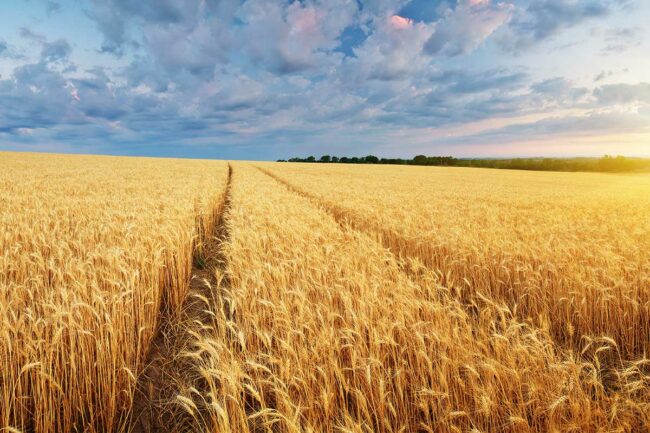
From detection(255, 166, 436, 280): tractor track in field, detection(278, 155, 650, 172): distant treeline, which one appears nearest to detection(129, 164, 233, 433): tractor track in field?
detection(255, 166, 436, 280): tractor track in field

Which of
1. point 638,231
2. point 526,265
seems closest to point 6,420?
point 526,265

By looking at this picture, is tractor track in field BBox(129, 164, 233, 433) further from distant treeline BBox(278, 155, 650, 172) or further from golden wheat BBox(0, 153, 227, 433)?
distant treeline BBox(278, 155, 650, 172)

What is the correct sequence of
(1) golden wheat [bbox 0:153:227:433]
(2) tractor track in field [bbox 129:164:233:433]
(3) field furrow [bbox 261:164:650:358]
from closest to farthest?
1. (1) golden wheat [bbox 0:153:227:433]
2. (2) tractor track in field [bbox 129:164:233:433]
3. (3) field furrow [bbox 261:164:650:358]

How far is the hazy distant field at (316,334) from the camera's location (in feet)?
7.58

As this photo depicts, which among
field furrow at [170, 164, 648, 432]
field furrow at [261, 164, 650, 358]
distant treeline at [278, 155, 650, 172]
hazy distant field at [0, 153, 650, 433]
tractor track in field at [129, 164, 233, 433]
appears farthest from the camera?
distant treeline at [278, 155, 650, 172]

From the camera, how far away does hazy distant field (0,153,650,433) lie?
91.0 inches

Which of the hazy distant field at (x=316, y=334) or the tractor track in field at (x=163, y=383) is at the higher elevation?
the hazy distant field at (x=316, y=334)

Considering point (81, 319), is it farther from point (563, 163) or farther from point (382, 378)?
point (563, 163)

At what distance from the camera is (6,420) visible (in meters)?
2.22

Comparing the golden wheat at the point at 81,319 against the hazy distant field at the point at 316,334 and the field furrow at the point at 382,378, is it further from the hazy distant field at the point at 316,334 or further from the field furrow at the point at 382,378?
the field furrow at the point at 382,378

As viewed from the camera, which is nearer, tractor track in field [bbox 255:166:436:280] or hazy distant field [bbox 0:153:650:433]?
hazy distant field [bbox 0:153:650:433]

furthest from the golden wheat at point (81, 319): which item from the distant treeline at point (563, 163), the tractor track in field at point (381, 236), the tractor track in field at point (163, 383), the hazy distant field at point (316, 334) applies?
the distant treeline at point (563, 163)

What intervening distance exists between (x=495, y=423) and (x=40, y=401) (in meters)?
2.91

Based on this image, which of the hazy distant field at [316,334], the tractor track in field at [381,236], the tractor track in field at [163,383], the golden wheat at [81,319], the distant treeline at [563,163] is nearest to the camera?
the hazy distant field at [316,334]
